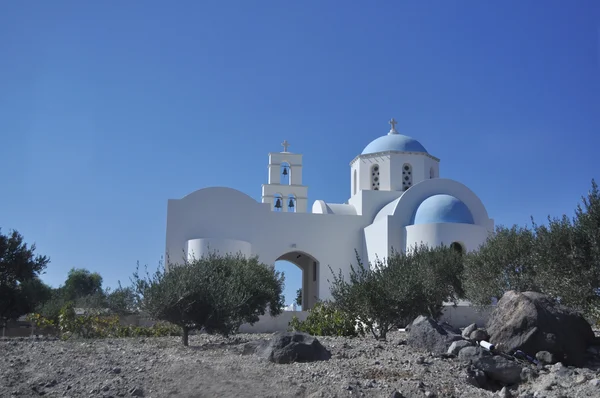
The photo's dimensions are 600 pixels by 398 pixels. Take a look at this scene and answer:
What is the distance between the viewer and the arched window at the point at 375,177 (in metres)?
28.4

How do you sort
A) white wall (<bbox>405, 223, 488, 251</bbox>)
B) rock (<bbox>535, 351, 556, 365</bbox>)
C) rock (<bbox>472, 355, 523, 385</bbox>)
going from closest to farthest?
1. rock (<bbox>472, 355, 523, 385</bbox>)
2. rock (<bbox>535, 351, 556, 365</bbox>)
3. white wall (<bbox>405, 223, 488, 251</bbox>)

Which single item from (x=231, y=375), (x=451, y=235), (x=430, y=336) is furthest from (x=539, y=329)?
(x=451, y=235)

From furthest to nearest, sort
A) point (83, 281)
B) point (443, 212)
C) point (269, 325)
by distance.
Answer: point (83, 281) → point (443, 212) → point (269, 325)

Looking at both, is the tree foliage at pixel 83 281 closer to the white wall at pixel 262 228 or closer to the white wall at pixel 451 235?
the white wall at pixel 262 228

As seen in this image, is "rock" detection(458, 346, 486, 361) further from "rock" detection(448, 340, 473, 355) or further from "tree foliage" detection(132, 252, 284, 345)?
"tree foliage" detection(132, 252, 284, 345)

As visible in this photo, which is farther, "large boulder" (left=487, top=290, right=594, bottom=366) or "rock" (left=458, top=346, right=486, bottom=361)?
"large boulder" (left=487, top=290, right=594, bottom=366)

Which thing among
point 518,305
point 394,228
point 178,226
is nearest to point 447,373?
point 518,305

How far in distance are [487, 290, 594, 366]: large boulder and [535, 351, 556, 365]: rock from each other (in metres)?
0.11

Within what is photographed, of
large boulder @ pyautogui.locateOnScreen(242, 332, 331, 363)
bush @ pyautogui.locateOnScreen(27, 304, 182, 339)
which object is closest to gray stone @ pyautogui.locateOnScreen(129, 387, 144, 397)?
large boulder @ pyautogui.locateOnScreen(242, 332, 331, 363)

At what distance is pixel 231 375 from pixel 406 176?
20.7 m

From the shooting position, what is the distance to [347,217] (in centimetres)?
2708

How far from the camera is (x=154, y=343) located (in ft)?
43.1

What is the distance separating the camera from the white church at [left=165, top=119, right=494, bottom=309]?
23688 millimetres

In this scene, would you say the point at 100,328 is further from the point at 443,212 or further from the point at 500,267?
the point at 443,212
